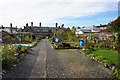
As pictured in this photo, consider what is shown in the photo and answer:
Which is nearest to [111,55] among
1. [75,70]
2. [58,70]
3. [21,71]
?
[75,70]

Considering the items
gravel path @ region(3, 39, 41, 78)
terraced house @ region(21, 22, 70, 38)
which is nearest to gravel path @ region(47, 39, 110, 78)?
gravel path @ region(3, 39, 41, 78)

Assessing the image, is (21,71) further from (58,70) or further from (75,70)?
(75,70)

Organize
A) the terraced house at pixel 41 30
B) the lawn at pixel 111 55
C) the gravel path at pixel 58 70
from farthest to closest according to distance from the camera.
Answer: the terraced house at pixel 41 30 → the lawn at pixel 111 55 → the gravel path at pixel 58 70

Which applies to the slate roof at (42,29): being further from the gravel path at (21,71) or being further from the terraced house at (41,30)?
the gravel path at (21,71)

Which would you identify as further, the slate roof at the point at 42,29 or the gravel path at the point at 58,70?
the slate roof at the point at 42,29

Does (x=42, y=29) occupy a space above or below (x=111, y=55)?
above

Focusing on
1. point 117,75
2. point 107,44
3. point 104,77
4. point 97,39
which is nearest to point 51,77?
point 104,77

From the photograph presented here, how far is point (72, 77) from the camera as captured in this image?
174 inches

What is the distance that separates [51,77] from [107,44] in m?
11.5

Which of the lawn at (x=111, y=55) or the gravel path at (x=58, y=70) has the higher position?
the lawn at (x=111, y=55)

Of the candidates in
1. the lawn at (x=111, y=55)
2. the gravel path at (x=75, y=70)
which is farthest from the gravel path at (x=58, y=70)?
the lawn at (x=111, y=55)

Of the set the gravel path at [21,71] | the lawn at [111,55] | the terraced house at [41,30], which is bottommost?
the gravel path at [21,71]

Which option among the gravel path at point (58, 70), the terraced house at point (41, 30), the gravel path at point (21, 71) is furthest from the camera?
the terraced house at point (41, 30)

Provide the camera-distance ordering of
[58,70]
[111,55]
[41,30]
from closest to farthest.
A: 1. [58,70]
2. [111,55]
3. [41,30]
